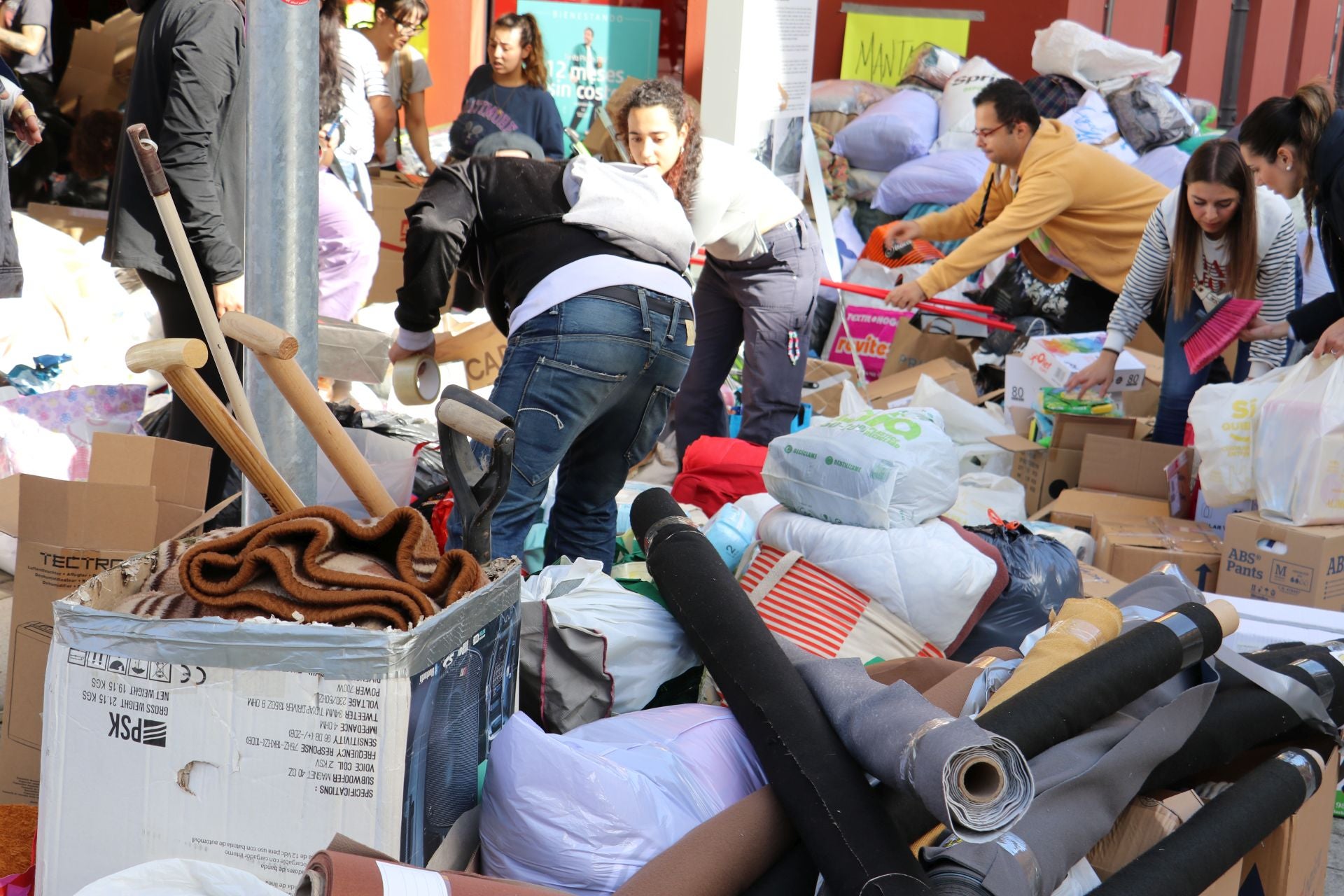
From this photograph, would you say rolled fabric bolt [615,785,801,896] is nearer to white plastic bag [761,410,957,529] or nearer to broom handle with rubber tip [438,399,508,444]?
broom handle with rubber tip [438,399,508,444]

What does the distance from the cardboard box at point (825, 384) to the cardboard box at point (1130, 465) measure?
1069 mm

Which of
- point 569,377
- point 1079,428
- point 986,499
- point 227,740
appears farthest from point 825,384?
point 227,740

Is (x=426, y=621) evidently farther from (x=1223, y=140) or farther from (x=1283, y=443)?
(x=1223, y=140)

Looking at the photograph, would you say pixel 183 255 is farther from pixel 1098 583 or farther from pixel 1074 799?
pixel 1098 583

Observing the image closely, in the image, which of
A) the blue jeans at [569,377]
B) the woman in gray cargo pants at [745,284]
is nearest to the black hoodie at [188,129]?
the blue jeans at [569,377]

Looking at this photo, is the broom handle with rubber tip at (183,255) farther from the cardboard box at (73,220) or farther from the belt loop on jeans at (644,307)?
the cardboard box at (73,220)

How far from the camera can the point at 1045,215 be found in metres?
5.25

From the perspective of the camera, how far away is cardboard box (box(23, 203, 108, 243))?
626 centimetres

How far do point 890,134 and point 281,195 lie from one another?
19.9 ft

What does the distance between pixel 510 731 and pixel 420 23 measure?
237 inches

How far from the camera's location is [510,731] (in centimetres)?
173

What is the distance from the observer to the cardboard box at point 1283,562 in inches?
135

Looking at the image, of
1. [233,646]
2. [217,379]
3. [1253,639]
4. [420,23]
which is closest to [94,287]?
[217,379]

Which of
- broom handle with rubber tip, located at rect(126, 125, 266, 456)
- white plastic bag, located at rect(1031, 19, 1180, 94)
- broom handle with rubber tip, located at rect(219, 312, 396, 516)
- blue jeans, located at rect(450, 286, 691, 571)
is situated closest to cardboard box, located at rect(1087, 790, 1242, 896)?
broom handle with rubber tip, located at rect(219, 312, 396, 516)
